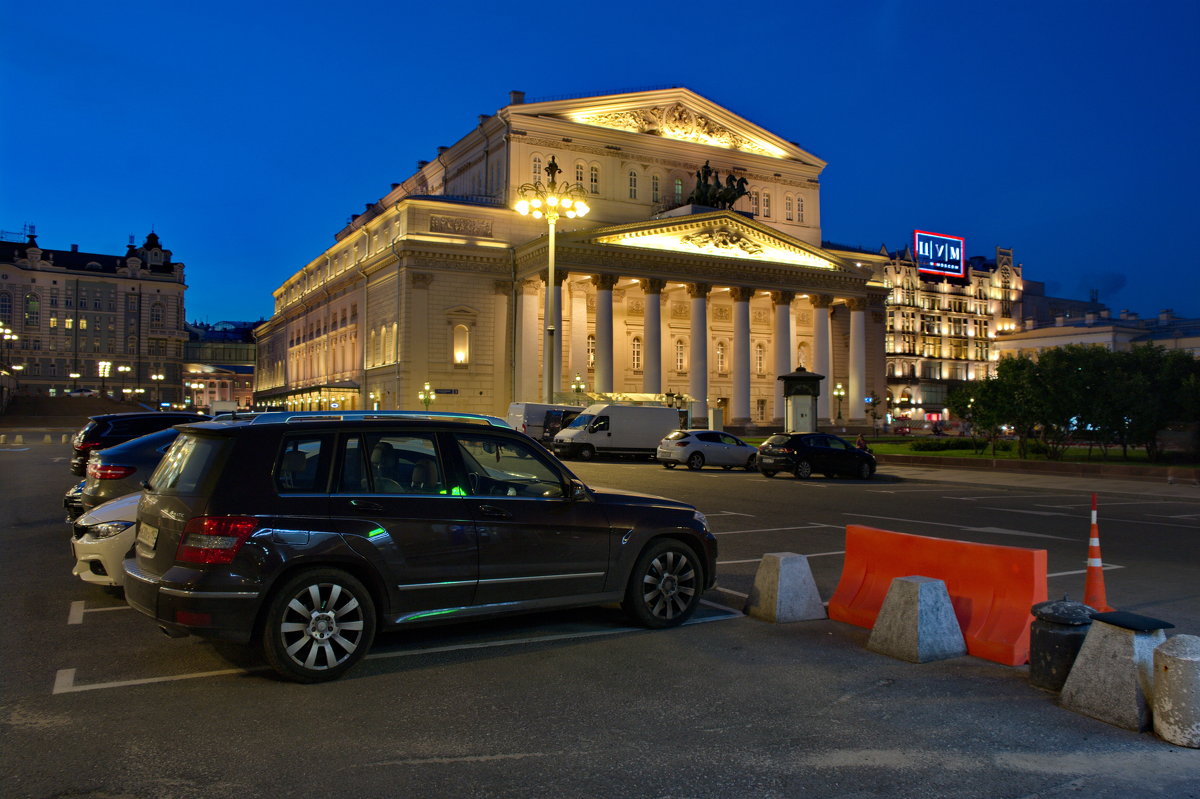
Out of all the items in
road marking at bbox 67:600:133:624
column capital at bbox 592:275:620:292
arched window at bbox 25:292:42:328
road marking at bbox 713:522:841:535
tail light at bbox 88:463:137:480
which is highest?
arched window at bbox 25:292:42:328

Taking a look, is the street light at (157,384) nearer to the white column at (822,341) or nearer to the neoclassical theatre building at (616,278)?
the neoclassical theatre building at (616,278)

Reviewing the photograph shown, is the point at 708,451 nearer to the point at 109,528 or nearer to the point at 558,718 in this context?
the point at 109,528

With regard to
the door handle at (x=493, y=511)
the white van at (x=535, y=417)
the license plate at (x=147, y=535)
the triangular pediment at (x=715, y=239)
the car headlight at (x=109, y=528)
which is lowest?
the car headlight at (x=109, y=528)

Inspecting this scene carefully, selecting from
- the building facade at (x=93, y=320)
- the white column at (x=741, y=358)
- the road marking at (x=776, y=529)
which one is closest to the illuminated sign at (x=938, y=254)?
the white column at (x=741, y=358)

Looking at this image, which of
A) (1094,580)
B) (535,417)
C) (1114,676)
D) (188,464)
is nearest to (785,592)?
(1094,580)

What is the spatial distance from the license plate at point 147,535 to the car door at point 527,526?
7.34 ft

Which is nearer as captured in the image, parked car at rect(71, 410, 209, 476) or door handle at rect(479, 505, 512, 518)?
door handle at rect(479, 505, 512, 518)

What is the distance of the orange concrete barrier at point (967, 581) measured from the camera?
707 cm

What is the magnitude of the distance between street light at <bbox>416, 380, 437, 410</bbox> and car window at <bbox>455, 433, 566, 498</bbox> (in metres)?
51.5

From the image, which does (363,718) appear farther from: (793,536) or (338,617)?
(793,536)

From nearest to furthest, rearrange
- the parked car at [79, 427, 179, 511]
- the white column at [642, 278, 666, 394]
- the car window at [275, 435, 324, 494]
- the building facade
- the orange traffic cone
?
the car window at [275, 435, 324, 494] → the orange traffic cone → the parked car at [79, 427, 179, 511] → the white column at [642, 278, 666, 394] → the building facade

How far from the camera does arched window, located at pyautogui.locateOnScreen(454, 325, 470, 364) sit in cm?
6138

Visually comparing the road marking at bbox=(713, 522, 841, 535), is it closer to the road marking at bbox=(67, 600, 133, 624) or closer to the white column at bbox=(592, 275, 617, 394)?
the road marking at bbox=(67, 600, 133, 624)

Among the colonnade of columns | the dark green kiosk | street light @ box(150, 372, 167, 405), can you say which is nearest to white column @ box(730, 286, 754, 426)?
the colonnade of columns
